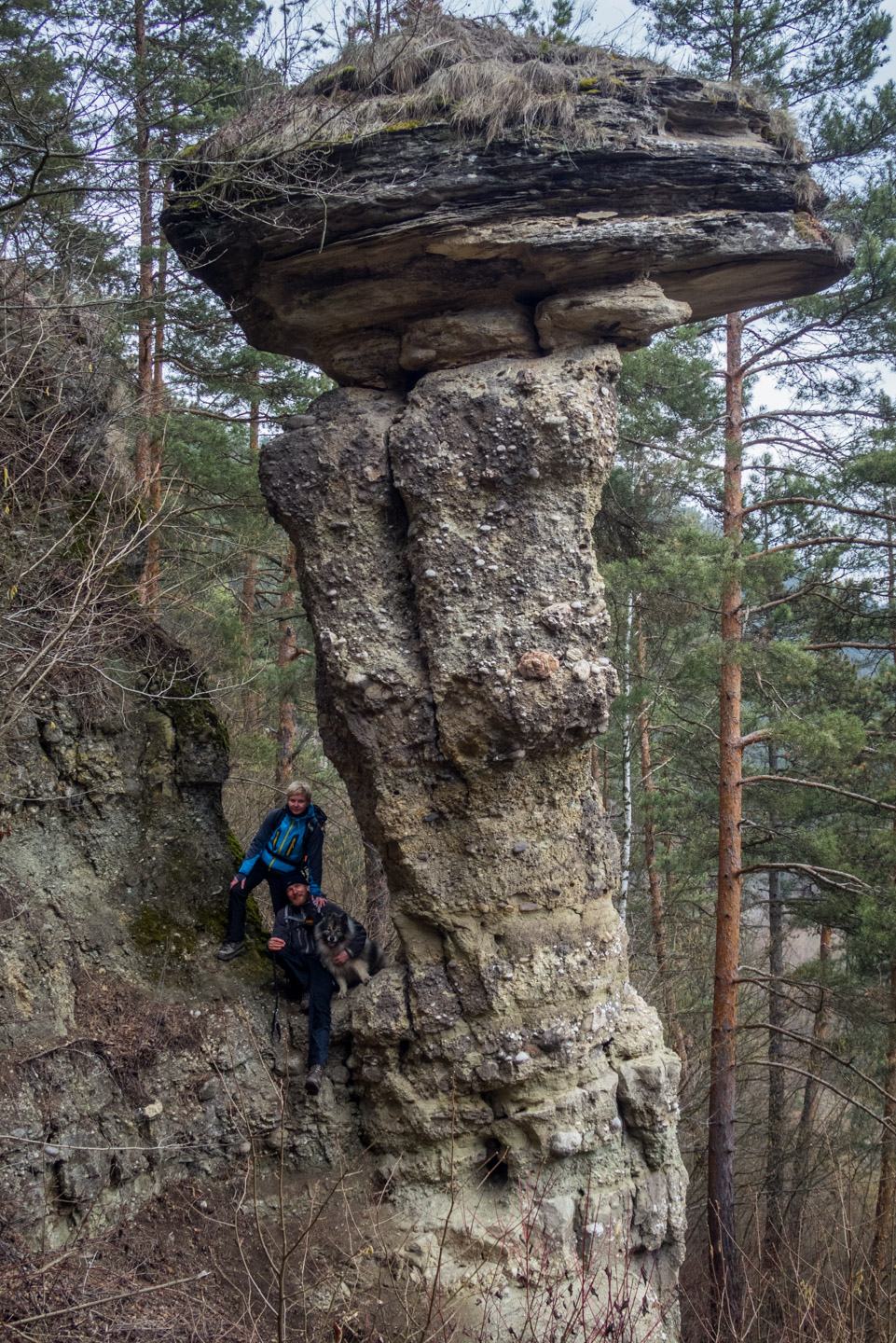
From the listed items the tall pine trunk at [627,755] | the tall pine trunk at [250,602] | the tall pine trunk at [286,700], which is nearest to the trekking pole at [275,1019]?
the tall pine trunk at [250,602]

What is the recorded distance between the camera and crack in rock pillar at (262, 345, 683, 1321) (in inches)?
241

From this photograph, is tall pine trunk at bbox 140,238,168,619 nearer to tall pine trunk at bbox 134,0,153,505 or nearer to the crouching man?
tall pine trunk at bbox 134,0,153,505

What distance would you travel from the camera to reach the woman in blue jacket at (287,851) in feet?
21.9

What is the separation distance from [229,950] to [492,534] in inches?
137

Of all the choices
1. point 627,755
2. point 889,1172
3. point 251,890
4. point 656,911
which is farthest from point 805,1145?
point 251,890

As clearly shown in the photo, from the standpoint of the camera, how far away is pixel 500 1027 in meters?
6.12

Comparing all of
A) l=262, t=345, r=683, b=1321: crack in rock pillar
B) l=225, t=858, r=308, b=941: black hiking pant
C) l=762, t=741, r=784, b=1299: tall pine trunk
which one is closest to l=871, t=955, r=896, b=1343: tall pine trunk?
l=762, t=741, r=784, b=1299: tall pine trunk

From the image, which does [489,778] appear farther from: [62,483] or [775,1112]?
[775,1112]

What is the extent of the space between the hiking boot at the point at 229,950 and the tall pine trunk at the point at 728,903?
442 cm

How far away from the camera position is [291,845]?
6.69 meters

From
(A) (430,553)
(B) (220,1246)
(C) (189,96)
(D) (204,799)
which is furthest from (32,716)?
(C) (189,96)

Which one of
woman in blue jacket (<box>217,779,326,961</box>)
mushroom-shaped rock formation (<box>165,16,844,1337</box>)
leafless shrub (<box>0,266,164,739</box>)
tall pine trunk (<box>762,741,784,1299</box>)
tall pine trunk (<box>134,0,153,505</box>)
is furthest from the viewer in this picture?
tall pine trunk (<box>762,741,784,1299</box>)

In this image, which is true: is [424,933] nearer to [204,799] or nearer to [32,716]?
[204,799]

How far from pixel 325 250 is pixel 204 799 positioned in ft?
13.4
